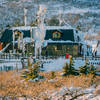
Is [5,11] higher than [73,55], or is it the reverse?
[5,11]

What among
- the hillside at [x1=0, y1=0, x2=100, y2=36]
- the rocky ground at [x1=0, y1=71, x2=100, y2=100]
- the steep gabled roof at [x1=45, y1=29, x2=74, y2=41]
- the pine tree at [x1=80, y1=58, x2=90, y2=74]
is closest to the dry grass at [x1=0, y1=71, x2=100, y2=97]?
the rocky ground at [x1=0, y1=71, x2=100, y2=100]

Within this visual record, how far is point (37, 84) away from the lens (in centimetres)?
384

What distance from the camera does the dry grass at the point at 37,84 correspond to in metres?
3.78

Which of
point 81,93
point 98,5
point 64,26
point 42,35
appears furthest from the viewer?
point 64,26

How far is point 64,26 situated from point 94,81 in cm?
164

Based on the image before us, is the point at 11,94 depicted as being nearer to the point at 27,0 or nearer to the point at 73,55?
the point at 73,55

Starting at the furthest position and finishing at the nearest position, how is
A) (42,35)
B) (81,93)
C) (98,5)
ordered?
(98,5)
(42,35)
(81,93)

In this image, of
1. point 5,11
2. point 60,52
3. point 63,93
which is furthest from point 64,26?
point 63,93

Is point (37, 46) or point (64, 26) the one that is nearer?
point (37, 46)

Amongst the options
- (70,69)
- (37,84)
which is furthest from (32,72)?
(70,69)

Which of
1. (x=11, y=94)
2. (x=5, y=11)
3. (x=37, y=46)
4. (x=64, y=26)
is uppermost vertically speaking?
(x=5, y=11)

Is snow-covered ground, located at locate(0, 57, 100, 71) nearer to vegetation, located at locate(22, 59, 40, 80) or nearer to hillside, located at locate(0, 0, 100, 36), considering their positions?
vegetation, located at locate(22, 59, 40, 80)

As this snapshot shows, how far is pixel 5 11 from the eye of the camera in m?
4.35

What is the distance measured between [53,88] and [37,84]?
0.34 metres
